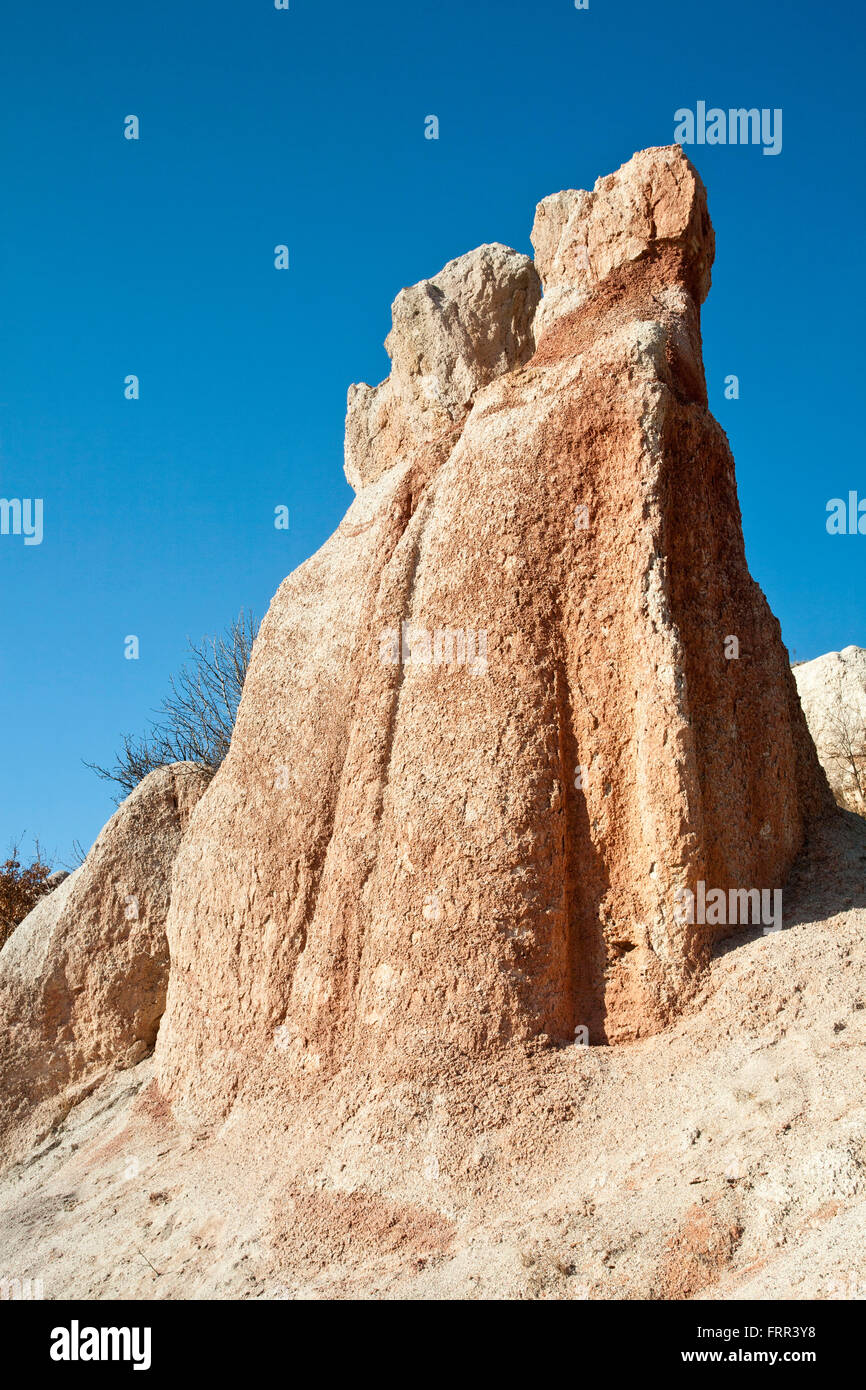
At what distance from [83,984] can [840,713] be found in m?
10.8

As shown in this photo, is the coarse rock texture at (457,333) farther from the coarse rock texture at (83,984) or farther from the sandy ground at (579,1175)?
the sandy ground at (579,1175)

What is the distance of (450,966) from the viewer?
555 centimetres

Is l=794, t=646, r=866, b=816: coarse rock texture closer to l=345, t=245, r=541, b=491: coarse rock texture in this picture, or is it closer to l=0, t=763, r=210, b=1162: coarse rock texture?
l=345, t=245, r=541, b=491: coarse rock texture

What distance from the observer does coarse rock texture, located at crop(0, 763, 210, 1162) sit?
861 cm

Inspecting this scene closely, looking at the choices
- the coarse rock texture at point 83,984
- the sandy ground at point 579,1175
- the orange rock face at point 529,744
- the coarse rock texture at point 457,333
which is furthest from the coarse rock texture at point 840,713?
the coarse rock texture at point 83,984

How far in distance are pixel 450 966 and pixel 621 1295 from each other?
6.25 feet

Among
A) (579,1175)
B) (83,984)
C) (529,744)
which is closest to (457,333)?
(529,744)

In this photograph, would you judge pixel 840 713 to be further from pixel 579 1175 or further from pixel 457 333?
pixel 579 1175

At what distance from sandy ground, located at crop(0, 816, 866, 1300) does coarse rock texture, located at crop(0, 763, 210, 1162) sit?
7.33ft

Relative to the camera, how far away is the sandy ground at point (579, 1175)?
157 inches

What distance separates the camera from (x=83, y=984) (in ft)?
29.0
